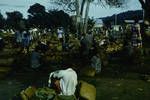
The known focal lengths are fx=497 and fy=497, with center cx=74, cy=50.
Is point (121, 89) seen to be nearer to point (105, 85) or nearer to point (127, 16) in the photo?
point (105, 85)

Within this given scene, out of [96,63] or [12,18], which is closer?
[96,63]

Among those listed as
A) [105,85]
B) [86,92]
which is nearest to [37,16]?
[105,85]

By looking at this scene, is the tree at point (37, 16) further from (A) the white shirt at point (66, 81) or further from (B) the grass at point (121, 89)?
(A) the white shirt at point (66, 81)

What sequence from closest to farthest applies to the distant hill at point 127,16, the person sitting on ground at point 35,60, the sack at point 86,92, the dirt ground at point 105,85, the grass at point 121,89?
the sack at point 86,92
the grass at point 121,89
the dirt ground at point 105,85
the person sitting on ground at point 35,60
the distant hill at point 127,16

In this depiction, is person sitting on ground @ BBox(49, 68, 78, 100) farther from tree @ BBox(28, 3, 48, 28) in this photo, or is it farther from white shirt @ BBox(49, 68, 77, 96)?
tree @ BBox(28, 3, 48, 28)

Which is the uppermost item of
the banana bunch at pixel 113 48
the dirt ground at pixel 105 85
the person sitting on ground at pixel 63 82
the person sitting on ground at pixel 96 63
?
the person sitting on ground at pixel 63 82

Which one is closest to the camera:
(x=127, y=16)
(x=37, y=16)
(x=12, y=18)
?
(x=127, y=16)

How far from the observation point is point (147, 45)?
27.3 meters

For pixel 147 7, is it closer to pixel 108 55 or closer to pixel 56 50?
pixel 108 55

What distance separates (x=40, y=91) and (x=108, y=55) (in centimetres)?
1419

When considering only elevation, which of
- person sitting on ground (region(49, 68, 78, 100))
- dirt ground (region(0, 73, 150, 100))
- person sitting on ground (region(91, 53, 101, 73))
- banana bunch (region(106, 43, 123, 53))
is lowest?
dirt ground (region(0, 73, 150, 100))

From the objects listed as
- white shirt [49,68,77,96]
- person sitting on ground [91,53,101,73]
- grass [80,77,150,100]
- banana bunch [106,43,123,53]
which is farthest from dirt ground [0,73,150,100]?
banana bunch [106,43,123,53]

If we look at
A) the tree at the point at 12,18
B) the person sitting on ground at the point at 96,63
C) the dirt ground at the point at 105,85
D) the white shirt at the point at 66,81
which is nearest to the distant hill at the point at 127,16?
the tree at the point at 12,18

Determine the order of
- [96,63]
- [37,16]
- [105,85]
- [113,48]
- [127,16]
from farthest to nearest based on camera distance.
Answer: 1. [37,16]
2. [127,16]
3. [113,48]
4. [96,63]
5. [105,85]
